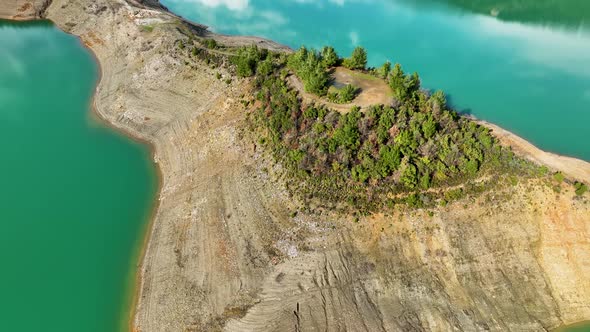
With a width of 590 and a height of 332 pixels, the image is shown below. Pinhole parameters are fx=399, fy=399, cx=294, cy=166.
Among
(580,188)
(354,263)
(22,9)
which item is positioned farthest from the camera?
(22,9)

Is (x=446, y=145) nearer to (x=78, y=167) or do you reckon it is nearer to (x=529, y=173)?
(x=529, y=173)

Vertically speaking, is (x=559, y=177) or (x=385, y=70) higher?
(x=385, y=70)

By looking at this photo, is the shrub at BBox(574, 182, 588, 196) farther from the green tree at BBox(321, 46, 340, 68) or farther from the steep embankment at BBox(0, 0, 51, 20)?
the steep embankment at BBox(0, 0, 51, 20)

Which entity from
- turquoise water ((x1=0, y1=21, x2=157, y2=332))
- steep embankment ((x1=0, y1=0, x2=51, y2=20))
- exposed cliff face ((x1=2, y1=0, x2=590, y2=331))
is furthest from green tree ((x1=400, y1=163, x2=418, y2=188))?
steep embankment ((x1=0, y1=0, x2=51, y2=20))

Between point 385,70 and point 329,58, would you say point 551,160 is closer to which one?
point 385,70

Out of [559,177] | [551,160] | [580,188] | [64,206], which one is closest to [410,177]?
[559,177]

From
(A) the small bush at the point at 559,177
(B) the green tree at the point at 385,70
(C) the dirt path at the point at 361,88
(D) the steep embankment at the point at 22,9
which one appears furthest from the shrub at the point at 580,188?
(D) the steep embankment at the point at 22,9

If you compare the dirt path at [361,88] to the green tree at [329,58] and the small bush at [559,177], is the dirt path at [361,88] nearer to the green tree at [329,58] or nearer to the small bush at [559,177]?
the green tree at [329,58]
